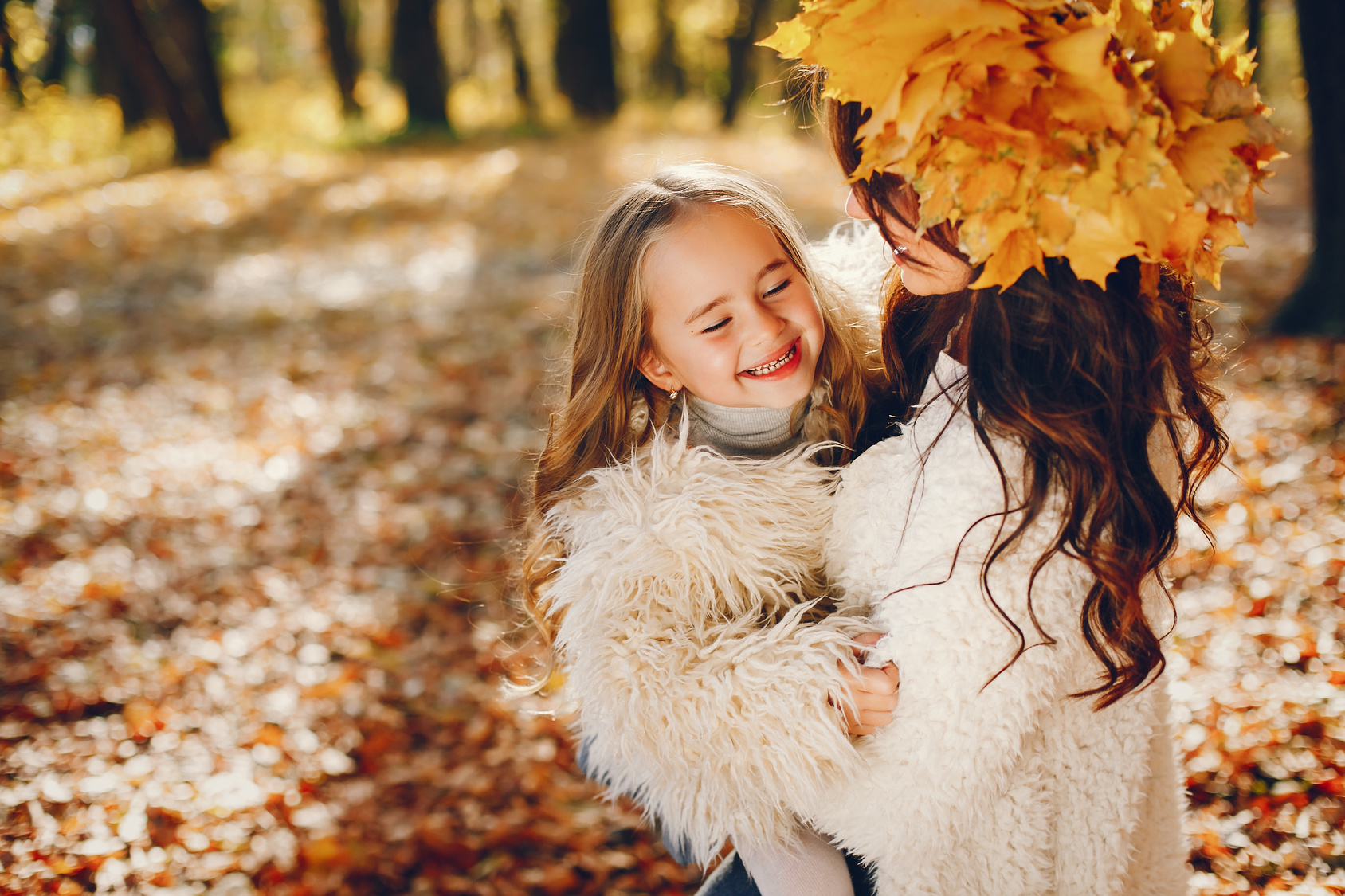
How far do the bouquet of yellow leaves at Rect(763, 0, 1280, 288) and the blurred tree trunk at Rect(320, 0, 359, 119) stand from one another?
19271 millimetres

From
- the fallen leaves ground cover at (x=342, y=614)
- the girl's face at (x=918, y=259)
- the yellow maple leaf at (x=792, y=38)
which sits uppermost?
the yellow maple leaf at (x=792, y=38)

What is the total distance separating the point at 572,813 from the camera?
119 inches

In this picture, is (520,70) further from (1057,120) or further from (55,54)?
(1057,120)

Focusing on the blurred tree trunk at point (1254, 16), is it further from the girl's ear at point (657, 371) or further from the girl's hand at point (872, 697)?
the girl's hand at point (872, 697)

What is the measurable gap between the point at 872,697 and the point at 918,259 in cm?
86

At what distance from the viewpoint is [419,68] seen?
14930 mm

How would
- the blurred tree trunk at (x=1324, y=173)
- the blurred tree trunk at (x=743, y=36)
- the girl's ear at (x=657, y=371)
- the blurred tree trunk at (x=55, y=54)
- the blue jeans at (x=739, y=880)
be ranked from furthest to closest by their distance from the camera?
the blurred tree trunk at (x=743, y=36) → the blurred tree trunk at (x=55, y=54) → the blurred tree trunk at (x=1324, y=173) → the girl's ear at (x=657, y=371) → the blue jeans at (x=739, y=880)

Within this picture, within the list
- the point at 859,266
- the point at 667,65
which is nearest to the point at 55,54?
the point at 667,65

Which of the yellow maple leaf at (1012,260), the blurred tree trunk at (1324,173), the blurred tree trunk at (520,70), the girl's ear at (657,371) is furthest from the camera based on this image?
the blurred tree trunk at (520,70)

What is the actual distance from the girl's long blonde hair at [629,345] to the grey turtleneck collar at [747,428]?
94 millimetres

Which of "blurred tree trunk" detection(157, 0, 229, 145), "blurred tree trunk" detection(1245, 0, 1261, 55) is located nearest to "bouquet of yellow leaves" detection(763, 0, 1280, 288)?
"blurred tree trunk" detection(157, 0, 229, 145)

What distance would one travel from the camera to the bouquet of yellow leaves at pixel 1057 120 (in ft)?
3.84

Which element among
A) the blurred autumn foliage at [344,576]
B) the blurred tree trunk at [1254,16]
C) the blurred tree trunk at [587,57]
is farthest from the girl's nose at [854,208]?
the blurred tree trunk at [1254,16]

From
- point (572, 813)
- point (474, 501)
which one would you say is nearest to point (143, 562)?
point (474, 501)
